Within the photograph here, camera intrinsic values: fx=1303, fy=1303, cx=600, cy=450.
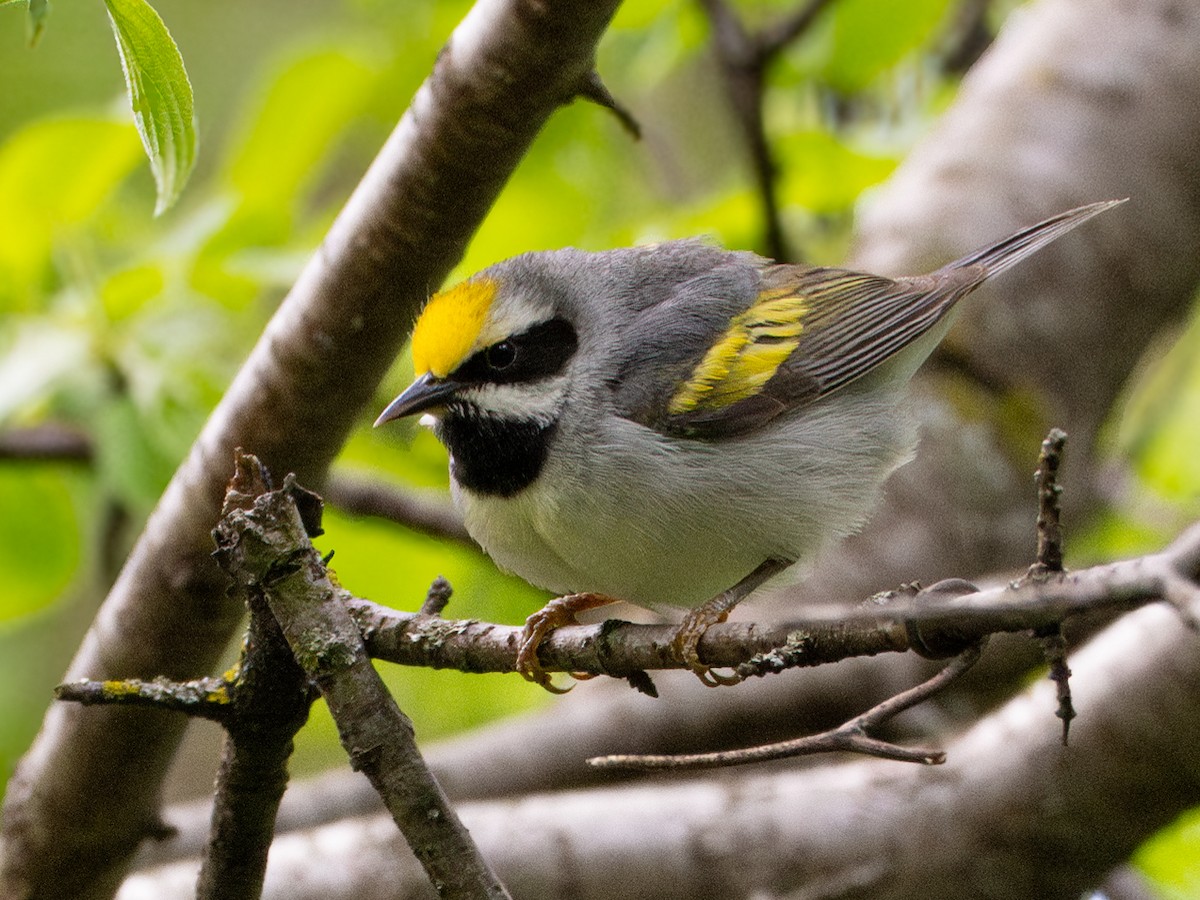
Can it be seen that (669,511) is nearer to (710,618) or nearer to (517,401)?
(710,618)

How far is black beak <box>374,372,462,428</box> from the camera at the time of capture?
3.38 m

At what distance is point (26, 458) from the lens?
193 inches

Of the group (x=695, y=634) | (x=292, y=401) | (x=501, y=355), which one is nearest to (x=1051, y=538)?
(x=695, y=634)

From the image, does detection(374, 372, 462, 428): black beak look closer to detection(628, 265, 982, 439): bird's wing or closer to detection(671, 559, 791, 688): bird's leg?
detection(628, 265, 982, 439): bird's wing

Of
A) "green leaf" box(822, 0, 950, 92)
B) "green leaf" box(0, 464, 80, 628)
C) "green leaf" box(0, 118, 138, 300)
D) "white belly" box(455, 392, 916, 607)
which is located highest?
"green leaf" box(822, 0, 950, 92)

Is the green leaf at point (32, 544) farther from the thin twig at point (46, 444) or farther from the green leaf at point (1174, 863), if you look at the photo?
the green leaf at point (1174, 863)

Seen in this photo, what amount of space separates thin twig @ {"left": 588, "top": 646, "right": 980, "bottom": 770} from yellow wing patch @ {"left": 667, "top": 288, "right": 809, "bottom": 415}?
1.37m

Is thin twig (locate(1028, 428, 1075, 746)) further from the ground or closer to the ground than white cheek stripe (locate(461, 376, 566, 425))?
closer to the ground

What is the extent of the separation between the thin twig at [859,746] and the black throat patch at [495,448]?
1.23 metres

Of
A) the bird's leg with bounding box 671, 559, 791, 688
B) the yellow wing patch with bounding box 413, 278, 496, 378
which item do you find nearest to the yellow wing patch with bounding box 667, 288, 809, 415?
the bird's leg with bounding box 671, 559, 791, 688

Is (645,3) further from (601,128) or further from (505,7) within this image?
(505,7)

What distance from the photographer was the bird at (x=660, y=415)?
10.5 ft

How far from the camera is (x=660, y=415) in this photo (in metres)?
3.35

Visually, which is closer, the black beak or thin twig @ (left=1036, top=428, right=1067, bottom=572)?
thin twig @ (left=1036, top=428, right=1067, bottom=572)
